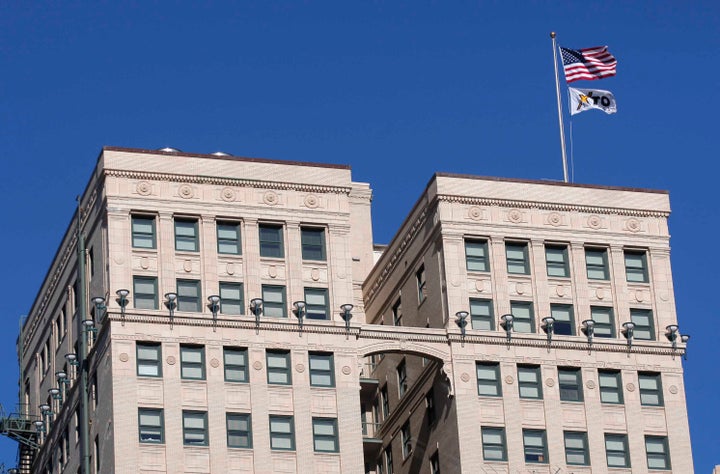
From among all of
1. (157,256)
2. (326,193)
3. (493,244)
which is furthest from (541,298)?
(157,256)

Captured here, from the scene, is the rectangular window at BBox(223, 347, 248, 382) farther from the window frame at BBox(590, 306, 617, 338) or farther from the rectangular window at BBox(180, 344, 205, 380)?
the window frame at BBox(590, 306, 617, 338)

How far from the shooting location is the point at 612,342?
118188mm

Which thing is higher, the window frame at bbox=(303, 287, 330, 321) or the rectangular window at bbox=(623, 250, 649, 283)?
the rectangular window at bbox=(623, 250, 649, 283)

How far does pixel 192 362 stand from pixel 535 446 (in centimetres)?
1805

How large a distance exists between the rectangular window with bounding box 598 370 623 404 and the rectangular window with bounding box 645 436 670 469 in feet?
8.51

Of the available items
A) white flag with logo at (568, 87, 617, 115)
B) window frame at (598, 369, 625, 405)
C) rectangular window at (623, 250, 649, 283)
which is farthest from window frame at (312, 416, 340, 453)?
white flag with logo at (568, 87, 617, 115)

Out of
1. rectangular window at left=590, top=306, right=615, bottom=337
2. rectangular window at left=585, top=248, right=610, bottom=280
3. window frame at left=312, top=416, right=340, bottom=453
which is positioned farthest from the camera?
rectangular window at left=585, top=248, right=610, bottom=280

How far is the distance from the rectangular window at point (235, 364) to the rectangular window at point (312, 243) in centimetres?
658

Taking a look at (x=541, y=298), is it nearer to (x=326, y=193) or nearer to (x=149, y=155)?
(x=326, y=193)

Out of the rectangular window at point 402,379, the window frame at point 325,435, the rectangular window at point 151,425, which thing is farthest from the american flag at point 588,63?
the rectangular window at point 151,425

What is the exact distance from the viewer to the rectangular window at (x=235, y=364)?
370 ft

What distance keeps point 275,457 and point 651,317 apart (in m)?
22.4

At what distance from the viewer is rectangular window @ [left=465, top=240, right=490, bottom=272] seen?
118 m

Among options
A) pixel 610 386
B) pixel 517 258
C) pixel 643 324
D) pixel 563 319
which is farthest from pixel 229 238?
pixel 643 324
